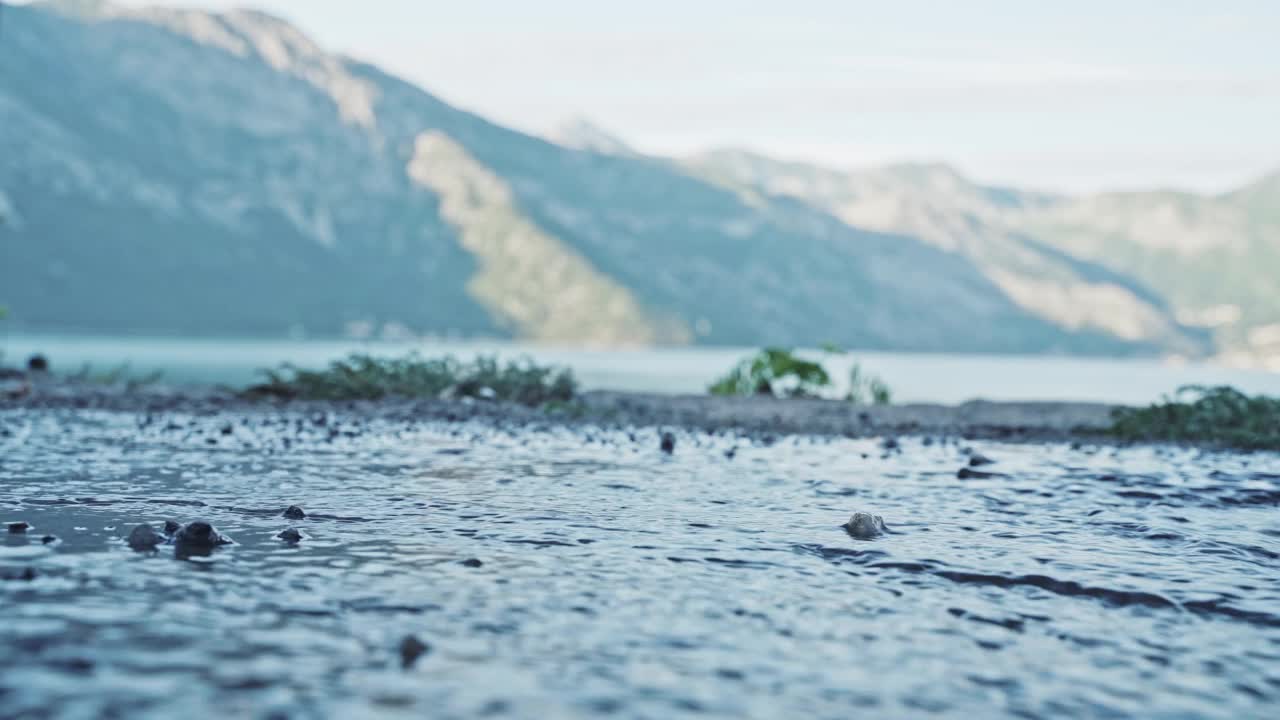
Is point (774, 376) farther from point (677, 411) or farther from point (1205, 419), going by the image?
point (1205, 419)

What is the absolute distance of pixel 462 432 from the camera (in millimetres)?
21500

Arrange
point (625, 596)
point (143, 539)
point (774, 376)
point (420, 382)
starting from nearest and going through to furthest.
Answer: point (625, 596), point (143, 539), point (420, 382), point (774, 376)

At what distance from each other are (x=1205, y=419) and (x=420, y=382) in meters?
17.9

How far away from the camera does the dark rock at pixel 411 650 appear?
6062 millimetres

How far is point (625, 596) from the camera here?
25.6 feet

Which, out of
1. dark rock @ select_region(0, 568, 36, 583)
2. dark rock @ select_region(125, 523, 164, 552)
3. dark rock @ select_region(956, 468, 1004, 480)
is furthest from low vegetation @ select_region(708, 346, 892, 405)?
dark rock @ select_region(0, 568, 36, 583)

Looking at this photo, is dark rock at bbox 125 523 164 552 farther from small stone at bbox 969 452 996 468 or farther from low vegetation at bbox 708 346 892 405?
low vegetation at bbox 708 346 892 405

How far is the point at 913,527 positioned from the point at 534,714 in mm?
6739

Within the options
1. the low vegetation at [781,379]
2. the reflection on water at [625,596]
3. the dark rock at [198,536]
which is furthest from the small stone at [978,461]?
the low vegetation at [781,379]

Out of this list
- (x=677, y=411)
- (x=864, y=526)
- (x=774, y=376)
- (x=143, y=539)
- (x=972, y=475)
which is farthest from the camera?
(x=774, y=376)

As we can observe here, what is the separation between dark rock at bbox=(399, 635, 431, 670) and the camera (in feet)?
19.9

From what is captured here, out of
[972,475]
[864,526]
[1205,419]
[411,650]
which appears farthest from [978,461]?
[411,650]

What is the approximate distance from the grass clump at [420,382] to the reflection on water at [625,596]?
12945mm

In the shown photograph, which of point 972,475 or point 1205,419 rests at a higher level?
point 1205,419
